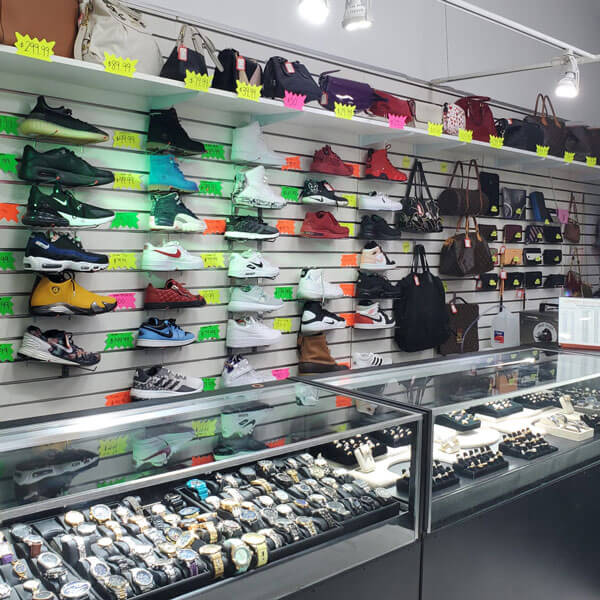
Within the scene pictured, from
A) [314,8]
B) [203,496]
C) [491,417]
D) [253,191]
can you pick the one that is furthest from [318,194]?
[203,496]

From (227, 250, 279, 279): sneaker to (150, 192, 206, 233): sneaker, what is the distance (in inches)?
13.5

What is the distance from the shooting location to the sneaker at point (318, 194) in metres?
3.79

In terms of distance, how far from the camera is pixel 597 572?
2432mm

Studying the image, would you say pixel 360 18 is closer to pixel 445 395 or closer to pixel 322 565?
pixel 445 395

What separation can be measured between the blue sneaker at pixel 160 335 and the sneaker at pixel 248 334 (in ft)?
1.03

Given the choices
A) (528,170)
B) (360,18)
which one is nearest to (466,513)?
(360,18)

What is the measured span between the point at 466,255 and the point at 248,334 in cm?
199

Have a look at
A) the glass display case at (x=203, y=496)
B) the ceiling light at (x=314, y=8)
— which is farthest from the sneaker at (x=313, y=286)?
the glass display case at (x=203, y=496)

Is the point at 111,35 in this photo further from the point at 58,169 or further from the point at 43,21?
the point at 58,169

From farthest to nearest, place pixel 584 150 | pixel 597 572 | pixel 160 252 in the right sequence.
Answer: pixel 584 150 → pixel 160 252 → pixel 597 572

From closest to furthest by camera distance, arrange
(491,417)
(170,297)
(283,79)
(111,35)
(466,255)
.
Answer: (491,417) → (111,35) → (170,297) → (283,79) → (466,255)

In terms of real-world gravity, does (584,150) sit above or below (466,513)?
above

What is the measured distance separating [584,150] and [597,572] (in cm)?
405

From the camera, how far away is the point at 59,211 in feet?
9.00
